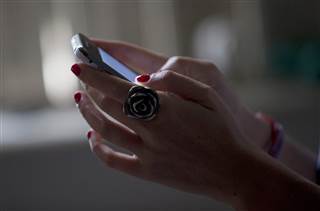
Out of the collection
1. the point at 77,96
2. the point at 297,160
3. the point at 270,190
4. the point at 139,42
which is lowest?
the point at 139,42

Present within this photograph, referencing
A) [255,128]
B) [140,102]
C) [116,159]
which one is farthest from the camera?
[255,128]

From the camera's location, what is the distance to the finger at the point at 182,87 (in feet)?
1.63

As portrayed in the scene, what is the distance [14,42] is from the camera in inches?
78.9

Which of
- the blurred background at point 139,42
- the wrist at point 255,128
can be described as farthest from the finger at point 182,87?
the blurred background at point 139,42

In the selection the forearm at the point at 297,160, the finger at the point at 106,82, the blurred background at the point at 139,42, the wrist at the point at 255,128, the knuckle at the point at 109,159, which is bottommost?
the blurred background at the point at 139,42

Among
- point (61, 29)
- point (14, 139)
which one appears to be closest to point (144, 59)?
point (14, 139)

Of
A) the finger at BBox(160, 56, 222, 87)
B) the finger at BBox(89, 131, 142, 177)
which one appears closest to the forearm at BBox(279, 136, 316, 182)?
the finger at BBox(160, 56, 222, 87)

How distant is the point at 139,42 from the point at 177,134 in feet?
5.72

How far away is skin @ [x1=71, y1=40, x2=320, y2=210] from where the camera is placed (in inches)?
19.5

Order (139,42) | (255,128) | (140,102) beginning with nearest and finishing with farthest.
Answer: (140,102) → (255,128) → (139,42)

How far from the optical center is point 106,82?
0.48 metres

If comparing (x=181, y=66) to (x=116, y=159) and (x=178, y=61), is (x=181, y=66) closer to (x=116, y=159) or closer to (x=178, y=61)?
(x=178, y=61)

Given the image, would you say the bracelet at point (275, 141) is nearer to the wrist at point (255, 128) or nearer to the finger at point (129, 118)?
the wrist at point (255, 128)

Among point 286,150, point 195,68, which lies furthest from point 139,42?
point 195,68
